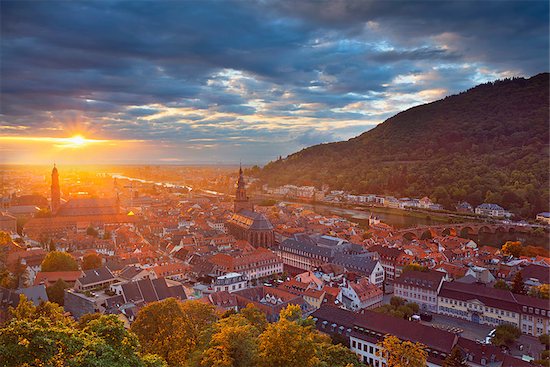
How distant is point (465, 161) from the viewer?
13338 centimetres

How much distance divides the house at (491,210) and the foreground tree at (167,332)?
8975 centimetres

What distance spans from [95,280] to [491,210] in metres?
84.6

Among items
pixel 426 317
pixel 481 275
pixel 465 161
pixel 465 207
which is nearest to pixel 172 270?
pixel 426 317

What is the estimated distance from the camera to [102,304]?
29.9 m

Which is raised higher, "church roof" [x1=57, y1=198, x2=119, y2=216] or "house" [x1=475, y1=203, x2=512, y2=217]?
"church roof" [x1=57, y1=198, x2=119, y2=216]

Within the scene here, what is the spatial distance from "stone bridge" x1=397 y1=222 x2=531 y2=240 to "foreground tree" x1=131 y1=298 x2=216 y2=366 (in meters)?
55.9

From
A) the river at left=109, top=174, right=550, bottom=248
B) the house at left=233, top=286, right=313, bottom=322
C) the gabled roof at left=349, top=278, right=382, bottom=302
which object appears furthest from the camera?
the river at left=109, top=174, right=550, bottom=248

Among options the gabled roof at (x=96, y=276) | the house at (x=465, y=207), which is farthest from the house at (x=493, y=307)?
the house at (x=465, y=207)

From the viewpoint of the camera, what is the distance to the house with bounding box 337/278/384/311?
3400 centimetres

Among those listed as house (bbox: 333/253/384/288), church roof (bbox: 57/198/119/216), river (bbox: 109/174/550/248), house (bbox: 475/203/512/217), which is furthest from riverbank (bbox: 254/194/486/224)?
church roof (bbox: 57/198/119/216)

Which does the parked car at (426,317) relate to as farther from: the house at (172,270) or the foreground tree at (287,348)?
the house at (172,270)

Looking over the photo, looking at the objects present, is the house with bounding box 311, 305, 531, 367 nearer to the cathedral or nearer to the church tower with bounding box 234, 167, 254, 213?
the cathedral

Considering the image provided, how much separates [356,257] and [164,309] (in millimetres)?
29615

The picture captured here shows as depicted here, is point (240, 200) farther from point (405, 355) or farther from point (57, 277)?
point (405, 355)
